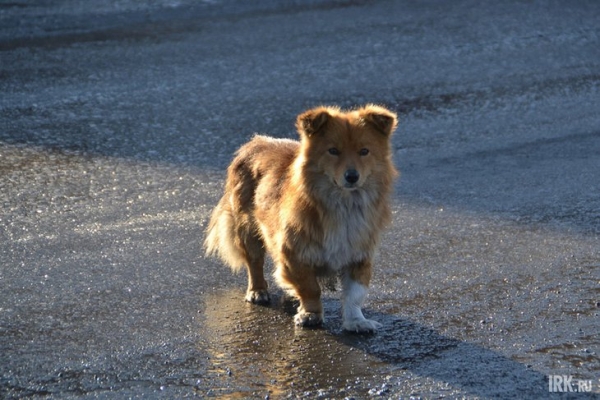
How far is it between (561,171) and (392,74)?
2.94 meters

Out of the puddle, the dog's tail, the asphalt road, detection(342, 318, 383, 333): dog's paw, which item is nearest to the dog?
detection(342, 318, 383, 333): dog's paw

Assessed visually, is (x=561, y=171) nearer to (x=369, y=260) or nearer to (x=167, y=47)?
(x=369, y=260)

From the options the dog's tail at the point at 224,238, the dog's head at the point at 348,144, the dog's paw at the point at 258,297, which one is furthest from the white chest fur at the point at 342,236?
the dog's tail at the point at 224,238

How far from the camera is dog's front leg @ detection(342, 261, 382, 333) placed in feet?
18.6

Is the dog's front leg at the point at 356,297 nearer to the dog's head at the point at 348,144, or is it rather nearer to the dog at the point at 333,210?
the dog at the point at 333,210

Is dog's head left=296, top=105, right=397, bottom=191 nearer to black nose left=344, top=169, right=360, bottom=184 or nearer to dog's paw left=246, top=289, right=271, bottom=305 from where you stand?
black nose left=344, top=169, right=360, bottom=184

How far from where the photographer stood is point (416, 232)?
24.0 feet

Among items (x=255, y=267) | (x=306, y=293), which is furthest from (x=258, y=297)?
(x=306, y=293)

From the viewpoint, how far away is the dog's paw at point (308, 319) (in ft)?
19.1

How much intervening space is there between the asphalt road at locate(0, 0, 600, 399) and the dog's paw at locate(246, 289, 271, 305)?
8cm

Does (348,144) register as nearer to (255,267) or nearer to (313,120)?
(313,120)

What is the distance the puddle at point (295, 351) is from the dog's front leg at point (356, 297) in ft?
0.19

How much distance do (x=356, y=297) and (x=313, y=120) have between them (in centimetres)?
106

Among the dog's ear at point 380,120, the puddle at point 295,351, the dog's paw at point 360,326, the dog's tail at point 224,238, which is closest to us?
the puddle at point 295,351
